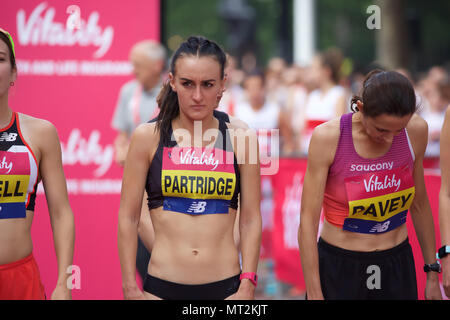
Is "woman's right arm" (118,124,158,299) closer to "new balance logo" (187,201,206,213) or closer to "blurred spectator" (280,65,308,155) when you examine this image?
"new balance logo" (187,201,206,213)

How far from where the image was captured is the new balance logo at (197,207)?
136 inches

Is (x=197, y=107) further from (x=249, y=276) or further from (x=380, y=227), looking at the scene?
(x=380, y=227)

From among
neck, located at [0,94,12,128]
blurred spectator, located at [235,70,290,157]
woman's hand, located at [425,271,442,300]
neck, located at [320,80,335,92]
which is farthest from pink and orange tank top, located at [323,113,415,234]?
blurred spectator, located at [235,70,290,157]

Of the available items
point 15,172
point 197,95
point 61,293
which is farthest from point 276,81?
point 61,293

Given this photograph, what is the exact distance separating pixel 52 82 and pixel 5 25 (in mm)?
611

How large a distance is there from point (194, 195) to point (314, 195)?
2.13ft

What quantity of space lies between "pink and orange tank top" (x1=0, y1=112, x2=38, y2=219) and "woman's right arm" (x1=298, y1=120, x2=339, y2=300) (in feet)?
4.57

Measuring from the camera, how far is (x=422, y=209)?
3.98 meters

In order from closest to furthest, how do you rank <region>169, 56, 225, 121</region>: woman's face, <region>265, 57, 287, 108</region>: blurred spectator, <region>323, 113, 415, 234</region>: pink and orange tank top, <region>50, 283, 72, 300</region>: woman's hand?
<region>50, 283, 72, 300</region>: woman's hand
<region>169, 56, 225, 121</region>: woman's face
<region>323, 113, 415, 234</region>: pink and orange tank top
<region>265, 57, 287, 108</region>: blurred spectator

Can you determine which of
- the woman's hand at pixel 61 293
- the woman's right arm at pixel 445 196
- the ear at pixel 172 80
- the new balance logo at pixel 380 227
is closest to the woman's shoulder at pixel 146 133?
the ear at pixel 172 80

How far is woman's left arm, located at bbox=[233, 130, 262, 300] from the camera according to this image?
138 inches

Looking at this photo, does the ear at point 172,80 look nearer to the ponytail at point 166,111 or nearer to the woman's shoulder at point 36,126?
the ponytail at point 166,111

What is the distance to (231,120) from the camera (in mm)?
3746

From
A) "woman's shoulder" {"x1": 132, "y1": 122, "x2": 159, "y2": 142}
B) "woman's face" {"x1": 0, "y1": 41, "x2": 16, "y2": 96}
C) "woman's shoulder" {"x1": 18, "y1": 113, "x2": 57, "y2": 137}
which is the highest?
"woman's face" {"x1": 0, "y1": 41, "x2": 16, "y2": 96}
